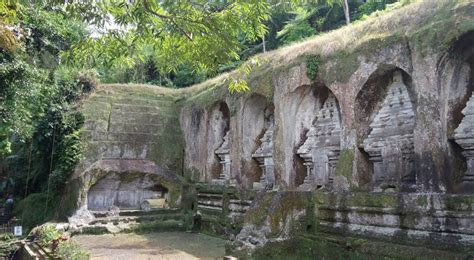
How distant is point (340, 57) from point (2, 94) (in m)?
10.2

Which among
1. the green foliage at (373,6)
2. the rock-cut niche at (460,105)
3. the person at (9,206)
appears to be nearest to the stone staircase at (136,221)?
the person at (9,206)

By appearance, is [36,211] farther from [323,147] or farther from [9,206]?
[323,147]

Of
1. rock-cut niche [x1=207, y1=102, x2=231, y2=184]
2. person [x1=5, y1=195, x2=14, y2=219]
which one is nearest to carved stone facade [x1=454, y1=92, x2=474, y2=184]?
rock-cut niche [x1=207, y1=102, x2=231, y2=184]

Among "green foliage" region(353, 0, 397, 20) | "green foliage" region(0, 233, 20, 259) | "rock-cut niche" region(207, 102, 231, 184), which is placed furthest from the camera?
"green foliage" region(353, 0, 397, 20)

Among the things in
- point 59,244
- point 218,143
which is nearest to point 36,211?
point 59,244

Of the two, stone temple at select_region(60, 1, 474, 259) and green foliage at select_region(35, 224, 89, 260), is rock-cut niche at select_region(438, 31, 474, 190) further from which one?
green foliage at select_region(35, 224, 89, 260)

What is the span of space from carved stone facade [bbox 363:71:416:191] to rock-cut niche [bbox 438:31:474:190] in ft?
2.81

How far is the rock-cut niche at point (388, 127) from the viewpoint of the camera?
27.4ft

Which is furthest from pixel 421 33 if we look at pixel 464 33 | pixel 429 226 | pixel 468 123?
pixel 429 226

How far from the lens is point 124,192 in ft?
47.8

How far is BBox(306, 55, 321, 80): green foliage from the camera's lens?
10242mm

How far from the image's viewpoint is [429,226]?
21.9 feet

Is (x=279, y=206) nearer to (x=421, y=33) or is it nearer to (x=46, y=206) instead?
(x=421, y=33)

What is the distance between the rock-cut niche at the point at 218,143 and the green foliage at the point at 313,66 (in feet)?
14.8
